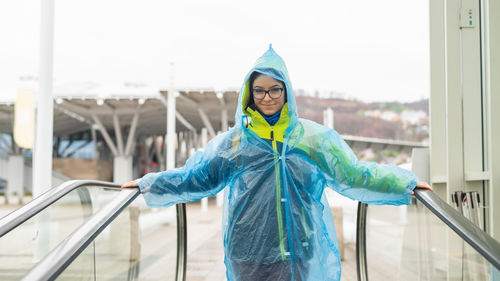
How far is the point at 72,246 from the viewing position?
136cm

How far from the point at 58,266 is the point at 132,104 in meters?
18.1

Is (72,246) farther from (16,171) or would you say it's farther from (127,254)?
(16,171)

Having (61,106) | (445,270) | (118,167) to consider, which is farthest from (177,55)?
(118,167)

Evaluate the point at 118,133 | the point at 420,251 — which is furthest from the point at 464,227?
the point at 118,133

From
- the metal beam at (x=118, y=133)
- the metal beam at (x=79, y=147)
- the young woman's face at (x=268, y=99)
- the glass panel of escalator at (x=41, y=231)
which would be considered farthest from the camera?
the metal beam at (x=79, y=147)

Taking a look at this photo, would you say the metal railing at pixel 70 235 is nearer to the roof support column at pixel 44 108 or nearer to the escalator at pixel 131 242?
the escalator at pixel 131 242

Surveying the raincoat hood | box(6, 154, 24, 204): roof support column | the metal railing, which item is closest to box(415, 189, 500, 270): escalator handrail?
the raincoat hood

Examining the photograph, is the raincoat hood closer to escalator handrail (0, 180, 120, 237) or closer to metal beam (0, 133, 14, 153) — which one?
escalator handrail (0, 180, 120, 237)

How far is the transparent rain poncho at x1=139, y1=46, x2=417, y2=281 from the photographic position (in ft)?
5.80

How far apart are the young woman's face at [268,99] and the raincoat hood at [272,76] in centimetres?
2

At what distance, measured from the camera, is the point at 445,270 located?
2.99 metres

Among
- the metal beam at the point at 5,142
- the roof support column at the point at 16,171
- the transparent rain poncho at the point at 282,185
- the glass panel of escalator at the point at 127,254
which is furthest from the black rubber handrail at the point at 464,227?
the metal beam at the point at 5,142

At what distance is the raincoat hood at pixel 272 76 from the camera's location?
189cm

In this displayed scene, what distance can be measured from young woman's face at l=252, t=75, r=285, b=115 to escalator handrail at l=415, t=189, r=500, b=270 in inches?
28.2
